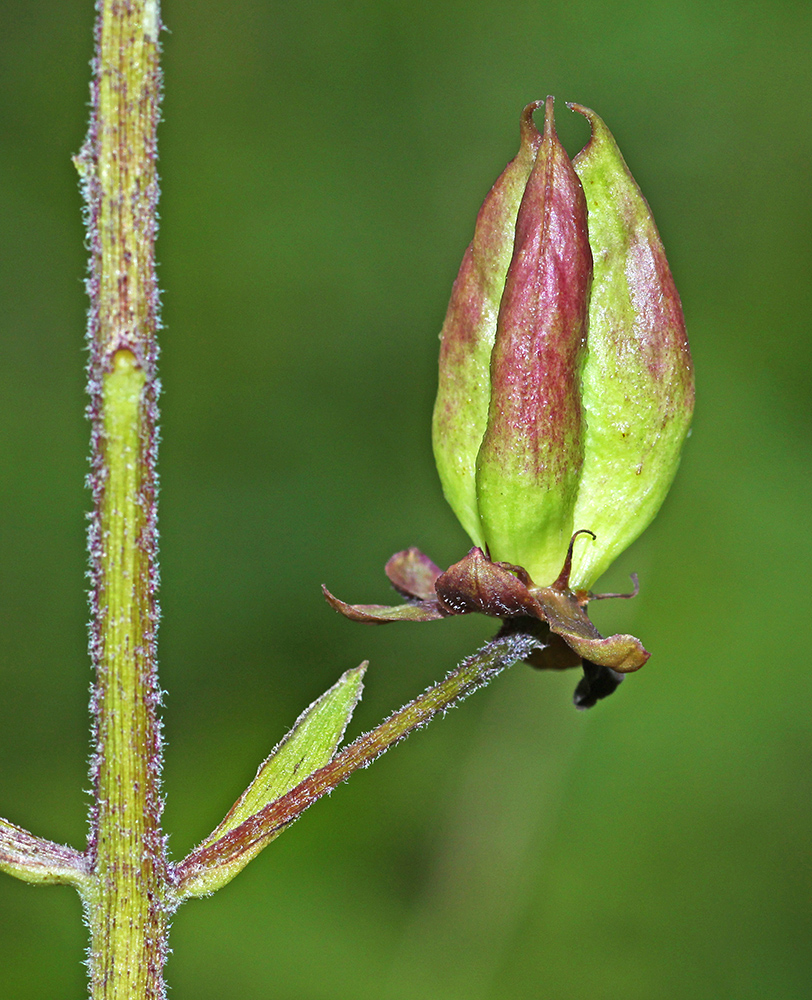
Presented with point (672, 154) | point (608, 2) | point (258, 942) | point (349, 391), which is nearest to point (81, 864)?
point (258, 942)

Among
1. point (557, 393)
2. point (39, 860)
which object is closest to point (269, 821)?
point (39, 860)

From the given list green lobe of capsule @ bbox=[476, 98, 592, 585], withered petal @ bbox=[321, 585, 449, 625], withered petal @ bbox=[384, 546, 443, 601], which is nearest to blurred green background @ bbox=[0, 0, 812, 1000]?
withered petal @ bbox=[384, 546, 443, 601]

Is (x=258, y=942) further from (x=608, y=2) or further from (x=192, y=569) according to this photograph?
(x=608, y=2)

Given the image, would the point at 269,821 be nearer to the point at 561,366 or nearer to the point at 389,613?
the point at 389,613

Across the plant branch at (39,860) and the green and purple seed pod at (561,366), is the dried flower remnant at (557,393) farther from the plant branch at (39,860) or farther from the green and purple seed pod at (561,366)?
the plant branch at (39,860)

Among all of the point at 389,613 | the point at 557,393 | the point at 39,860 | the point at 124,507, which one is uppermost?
the point at 557,393
